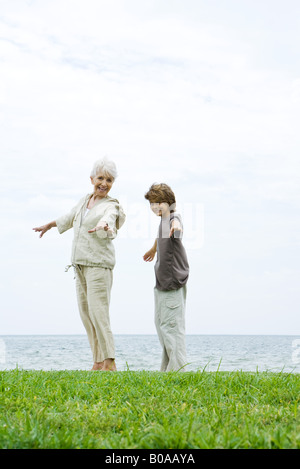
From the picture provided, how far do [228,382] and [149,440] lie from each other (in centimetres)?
154

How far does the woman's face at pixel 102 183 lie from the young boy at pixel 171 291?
84cm

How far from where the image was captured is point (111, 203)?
5.77m

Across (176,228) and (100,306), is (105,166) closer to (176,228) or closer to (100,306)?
(176,228)

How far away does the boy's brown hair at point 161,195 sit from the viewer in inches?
220

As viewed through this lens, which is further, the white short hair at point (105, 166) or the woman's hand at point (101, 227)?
the white short hair at point (105, 166)

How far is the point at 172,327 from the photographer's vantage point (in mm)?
5383

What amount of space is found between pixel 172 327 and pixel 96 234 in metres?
1.35

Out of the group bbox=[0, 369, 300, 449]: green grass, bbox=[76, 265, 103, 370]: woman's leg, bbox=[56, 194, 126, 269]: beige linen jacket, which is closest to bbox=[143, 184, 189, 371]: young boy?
bbox=[56, 194, 126, 269]: beige linen jacket

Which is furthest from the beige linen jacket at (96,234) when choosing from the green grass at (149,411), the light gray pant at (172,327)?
the green grass at (149,411)

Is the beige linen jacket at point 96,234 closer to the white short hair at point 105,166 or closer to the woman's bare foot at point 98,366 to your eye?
the white short hair at point 105,166

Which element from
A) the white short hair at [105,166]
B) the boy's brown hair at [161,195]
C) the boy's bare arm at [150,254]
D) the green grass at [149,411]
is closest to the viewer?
the green grass at [149,411]

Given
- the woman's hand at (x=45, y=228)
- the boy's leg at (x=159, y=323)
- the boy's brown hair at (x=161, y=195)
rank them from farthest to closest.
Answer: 1. the woman's hand at (x=45, y=228)
2. the boy's brown hair at (x=161, y=195)
3. the boy's leg at (x=159, y=323)
